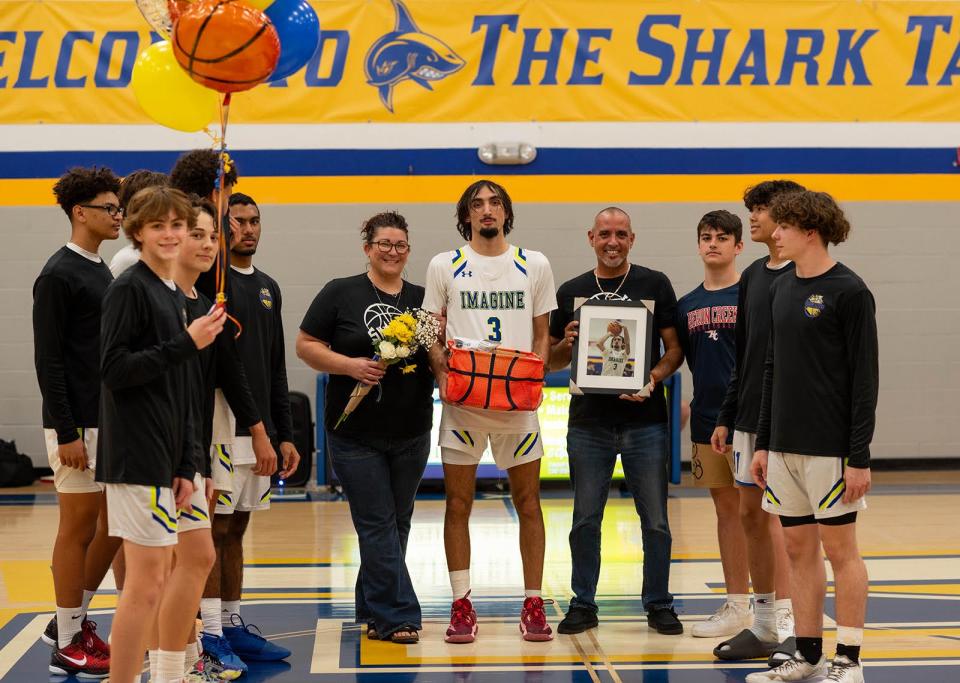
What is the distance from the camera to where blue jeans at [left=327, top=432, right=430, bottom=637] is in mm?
5004

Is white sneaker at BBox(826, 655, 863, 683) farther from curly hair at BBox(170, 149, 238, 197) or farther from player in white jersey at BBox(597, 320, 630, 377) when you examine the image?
curly hair at BBox(170, 149, 238, 197)

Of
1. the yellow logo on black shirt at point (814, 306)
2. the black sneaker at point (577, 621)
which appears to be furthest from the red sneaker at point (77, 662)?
the yellow logo on black shirt at point (814, 306)

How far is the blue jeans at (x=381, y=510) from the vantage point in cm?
500

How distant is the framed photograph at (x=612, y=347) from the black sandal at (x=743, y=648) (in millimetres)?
1211

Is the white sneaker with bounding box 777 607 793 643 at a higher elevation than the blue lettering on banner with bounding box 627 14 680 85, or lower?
lower

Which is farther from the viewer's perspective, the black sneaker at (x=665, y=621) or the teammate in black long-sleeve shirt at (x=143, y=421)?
the black sneaker at (x=665, y=621)

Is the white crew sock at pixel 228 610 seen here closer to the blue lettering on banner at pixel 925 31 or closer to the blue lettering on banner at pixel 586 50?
the blue lettering on banner at pixel 586 50

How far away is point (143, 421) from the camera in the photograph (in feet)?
11.6

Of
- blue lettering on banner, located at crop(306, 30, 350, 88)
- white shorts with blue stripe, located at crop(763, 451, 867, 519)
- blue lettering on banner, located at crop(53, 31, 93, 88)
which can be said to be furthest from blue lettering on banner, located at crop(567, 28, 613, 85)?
white shorts with blue stripe, located at crop(763, 451, 867, 519)

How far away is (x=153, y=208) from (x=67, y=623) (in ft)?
6.41

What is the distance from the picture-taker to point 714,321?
17.1 feet

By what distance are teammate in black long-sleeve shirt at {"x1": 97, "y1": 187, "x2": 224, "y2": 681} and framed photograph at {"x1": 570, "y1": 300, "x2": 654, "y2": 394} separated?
2.14m

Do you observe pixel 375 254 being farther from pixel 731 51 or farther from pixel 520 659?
pixel 731 51

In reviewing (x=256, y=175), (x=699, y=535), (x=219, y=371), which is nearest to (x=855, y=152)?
(x=699, y=535)
